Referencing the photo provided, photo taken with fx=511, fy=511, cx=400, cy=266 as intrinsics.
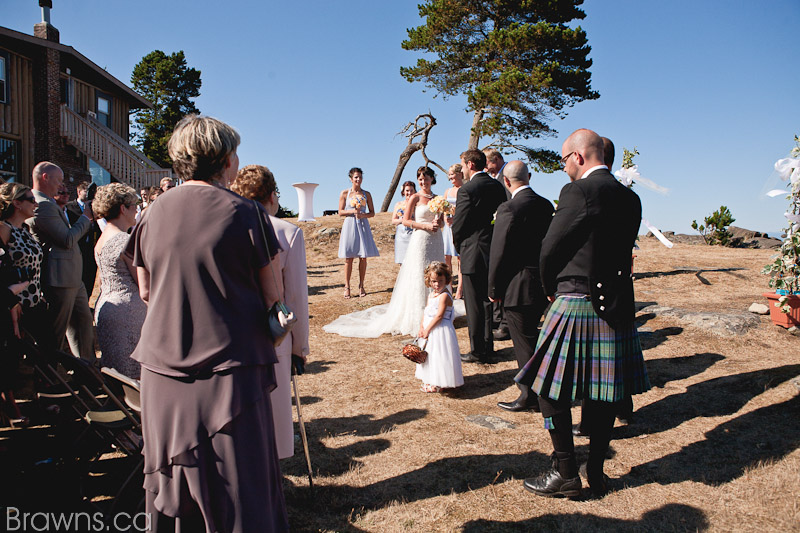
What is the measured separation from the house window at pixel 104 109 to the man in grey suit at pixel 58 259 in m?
20.1

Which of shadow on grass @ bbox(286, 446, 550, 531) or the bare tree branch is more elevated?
the bare tree branch

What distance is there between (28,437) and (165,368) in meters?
2.96

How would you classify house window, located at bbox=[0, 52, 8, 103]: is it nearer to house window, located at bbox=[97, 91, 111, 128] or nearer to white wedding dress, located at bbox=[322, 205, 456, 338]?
house window, located at bbox=[97, 91, 111, 128]

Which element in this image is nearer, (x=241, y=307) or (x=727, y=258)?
(x=241, y=307)

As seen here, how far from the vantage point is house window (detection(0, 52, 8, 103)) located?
17.4m

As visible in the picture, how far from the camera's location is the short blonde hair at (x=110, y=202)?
3.70 meters

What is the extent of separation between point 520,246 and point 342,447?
224 cm

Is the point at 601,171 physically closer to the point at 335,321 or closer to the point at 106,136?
the point at 335,321

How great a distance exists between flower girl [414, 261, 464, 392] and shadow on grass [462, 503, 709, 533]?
2055 mm

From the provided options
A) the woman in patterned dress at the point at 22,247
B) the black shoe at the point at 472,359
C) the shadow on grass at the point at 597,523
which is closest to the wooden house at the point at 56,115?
the woman in patterned dress at the point at 22,247

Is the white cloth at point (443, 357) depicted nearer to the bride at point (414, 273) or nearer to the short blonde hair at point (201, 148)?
the bride at point (414, 273)

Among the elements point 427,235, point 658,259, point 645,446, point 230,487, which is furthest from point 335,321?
point 658,259

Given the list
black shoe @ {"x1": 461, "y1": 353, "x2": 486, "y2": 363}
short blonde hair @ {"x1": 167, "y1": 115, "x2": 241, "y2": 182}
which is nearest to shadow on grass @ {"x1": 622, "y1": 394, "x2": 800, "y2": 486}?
black shoe @ {"x1": 461, "y1": 353, "x2": 486, "y2": 363}

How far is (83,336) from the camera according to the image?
5.20 m
